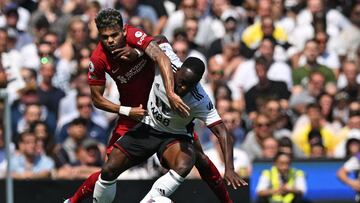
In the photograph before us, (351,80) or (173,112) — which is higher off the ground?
(173,112)

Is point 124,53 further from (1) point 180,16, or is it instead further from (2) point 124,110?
(1) point 180,16

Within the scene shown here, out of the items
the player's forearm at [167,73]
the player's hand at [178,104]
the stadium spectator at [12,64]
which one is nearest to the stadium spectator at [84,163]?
the stadium spectator at [12,64]

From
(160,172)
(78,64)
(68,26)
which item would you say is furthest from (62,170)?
(68,26)

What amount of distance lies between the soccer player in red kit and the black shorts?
192 mm

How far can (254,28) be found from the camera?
64.2 feet

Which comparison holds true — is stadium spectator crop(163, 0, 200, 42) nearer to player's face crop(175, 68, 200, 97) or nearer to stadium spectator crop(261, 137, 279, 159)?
stadium spectator crop(261, 137, 279, 159)

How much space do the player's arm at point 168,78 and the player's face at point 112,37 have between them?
12.2 inches

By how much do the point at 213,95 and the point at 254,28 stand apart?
225 centimetres

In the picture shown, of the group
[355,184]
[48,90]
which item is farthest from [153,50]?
[48,90]

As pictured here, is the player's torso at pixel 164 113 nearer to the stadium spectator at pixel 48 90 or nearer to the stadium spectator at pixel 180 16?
the stadium spectator at pixel 48 90

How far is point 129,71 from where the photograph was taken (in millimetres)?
12414

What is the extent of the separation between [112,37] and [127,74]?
60 centimetres

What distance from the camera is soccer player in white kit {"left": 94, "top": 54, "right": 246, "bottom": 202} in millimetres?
12031

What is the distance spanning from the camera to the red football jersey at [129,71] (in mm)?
12141
